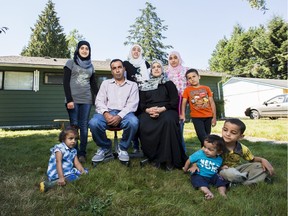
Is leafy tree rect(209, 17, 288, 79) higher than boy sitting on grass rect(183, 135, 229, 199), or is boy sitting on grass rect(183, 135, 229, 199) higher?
leafy tree rect(209, 17, 288, 79)

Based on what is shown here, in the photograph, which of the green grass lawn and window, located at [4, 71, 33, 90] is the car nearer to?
the green grass lawn

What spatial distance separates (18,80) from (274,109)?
13.7 meters

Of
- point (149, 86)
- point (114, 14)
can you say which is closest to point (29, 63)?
point (114, 14)

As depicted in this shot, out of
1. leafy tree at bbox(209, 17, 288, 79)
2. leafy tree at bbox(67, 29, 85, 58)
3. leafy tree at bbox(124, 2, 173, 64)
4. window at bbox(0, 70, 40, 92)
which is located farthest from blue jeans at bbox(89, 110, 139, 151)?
leafy tree at bbox(67, 29, 85, 58)

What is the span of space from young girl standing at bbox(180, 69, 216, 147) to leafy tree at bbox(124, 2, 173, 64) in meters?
31.7

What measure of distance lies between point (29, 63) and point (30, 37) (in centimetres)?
2952

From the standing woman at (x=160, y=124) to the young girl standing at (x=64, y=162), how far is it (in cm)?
98

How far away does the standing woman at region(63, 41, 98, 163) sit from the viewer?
386cm

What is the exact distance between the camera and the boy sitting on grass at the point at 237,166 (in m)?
2.75

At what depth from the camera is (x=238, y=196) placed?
248cm

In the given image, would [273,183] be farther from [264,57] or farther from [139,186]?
[264,57]

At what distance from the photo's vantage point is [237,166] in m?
2.96

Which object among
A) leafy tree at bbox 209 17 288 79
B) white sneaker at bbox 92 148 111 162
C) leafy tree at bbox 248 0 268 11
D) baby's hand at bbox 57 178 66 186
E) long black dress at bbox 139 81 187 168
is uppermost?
leafy tree at bbox 209 17 288 79

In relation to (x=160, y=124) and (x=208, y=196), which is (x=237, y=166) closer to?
(x=208, y=196)
